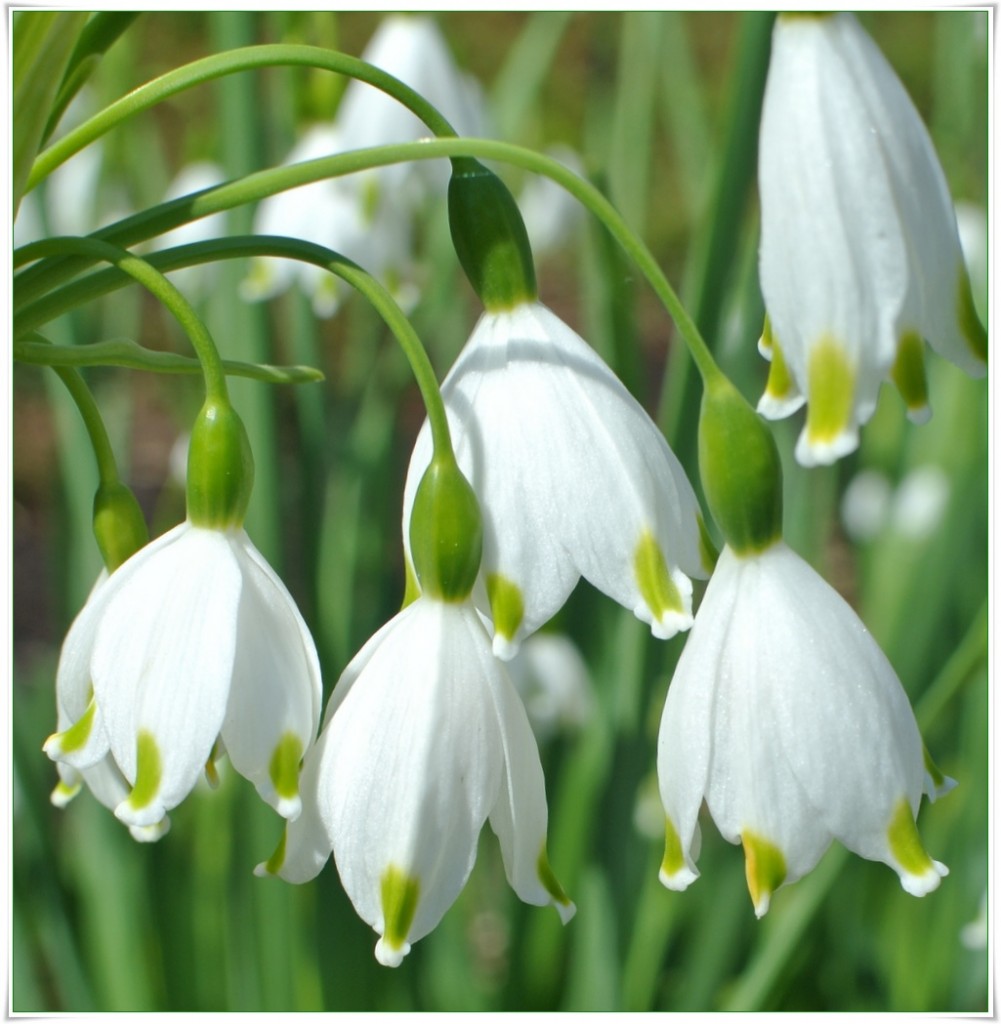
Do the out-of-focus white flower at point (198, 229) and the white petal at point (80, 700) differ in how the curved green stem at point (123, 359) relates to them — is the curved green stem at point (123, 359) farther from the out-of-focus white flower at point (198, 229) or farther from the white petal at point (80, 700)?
the out-of-focus white flower at point (198, 229)

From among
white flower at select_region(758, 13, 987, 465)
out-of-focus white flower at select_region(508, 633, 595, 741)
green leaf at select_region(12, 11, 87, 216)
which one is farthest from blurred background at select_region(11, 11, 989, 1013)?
green leaf at select_region(12, 11, 87, 216)

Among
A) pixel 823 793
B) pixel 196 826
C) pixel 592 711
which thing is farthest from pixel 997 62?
pixel 196 826

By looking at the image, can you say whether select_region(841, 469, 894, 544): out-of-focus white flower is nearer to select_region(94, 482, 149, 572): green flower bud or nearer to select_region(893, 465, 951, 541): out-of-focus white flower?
select_region(893, 465, 951, 541): out-of-focus white flower

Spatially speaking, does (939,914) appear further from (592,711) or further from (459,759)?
(459,759)

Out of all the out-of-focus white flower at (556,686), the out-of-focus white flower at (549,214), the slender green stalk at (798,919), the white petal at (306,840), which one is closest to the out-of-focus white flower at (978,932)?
the slender green stalk at (798,919)

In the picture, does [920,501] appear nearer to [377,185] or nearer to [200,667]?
[377,185]

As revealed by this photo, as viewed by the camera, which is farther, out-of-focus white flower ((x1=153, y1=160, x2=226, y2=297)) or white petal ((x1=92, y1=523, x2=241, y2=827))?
out-of-focus white flower ((x1=153, y1=160, x2=226, y2=297))
